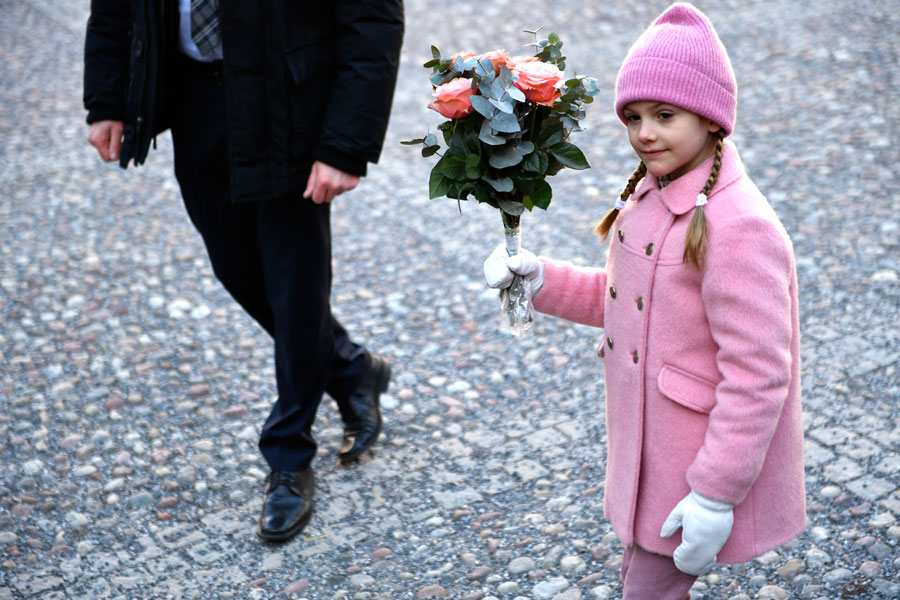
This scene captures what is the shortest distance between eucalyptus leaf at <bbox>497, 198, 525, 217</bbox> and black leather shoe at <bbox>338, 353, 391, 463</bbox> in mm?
1547

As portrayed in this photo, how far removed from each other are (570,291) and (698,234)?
1.71ft

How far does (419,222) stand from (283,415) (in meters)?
2.52

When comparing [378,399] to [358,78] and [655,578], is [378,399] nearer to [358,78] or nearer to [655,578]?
[358,78]

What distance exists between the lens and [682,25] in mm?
2139

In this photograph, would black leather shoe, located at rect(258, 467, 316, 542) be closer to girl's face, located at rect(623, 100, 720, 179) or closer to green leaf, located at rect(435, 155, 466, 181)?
green leaf, located at rect(435, 155, 466, 181)

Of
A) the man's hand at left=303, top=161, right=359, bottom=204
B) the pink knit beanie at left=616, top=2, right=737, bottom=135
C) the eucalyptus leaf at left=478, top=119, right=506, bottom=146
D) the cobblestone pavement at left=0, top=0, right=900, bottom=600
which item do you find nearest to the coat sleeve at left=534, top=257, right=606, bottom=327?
the eucalyptus leaf at left=478, top=119, right=506, bottom=146

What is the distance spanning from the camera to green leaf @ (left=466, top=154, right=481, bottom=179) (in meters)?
2.26

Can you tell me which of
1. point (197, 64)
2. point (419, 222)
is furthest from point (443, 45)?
point (197, 64)

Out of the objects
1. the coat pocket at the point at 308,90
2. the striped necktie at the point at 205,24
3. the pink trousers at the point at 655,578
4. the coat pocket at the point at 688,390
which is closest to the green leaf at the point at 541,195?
the coat pocket at the point at 688,390

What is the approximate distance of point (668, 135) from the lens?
213cm

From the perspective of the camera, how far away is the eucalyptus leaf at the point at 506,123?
7.14 feet

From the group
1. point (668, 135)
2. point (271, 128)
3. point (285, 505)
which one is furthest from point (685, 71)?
point (285, 505)

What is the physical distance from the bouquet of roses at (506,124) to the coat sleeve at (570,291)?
21 centimetres

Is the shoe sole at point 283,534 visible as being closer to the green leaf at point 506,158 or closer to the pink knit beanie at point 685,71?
the green leaf at point 506,158
